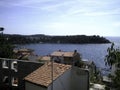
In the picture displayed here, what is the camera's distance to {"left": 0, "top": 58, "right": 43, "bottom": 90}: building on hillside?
76.1ft

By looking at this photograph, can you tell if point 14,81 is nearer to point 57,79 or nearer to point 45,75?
point 45,75

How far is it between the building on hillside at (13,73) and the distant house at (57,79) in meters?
3.85

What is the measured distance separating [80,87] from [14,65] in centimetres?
981

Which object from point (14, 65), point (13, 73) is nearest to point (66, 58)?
point (14, 65)

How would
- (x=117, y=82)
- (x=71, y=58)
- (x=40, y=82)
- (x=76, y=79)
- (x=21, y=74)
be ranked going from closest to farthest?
(x=117, y=82)
(x=40, y=82)
(x=76, y=79)
(x=21, y=74)
(x=71, y=58)

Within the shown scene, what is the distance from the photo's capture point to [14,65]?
25703 mm

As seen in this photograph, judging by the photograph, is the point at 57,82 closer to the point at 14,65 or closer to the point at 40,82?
the point at 40,82

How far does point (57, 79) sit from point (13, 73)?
8637 mm

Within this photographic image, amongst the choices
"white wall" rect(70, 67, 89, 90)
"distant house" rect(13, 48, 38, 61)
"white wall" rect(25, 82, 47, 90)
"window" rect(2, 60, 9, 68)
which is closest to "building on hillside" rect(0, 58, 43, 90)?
"window" rect(2, 60, 9, 68)

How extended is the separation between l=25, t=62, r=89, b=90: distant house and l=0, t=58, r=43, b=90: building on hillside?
12.6ft

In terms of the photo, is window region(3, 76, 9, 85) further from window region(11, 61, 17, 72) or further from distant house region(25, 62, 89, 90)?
distant house region(25, 62, 89, 90)

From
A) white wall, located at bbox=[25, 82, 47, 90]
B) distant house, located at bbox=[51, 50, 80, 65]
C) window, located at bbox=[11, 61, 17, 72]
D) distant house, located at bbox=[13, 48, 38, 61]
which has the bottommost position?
distant house, located at bbox=[51, 50, 80, 65]

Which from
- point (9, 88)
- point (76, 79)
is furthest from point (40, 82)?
point (9, 88)

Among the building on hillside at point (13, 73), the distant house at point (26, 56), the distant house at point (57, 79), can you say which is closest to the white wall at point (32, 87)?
the distant house at point (57, 79)
